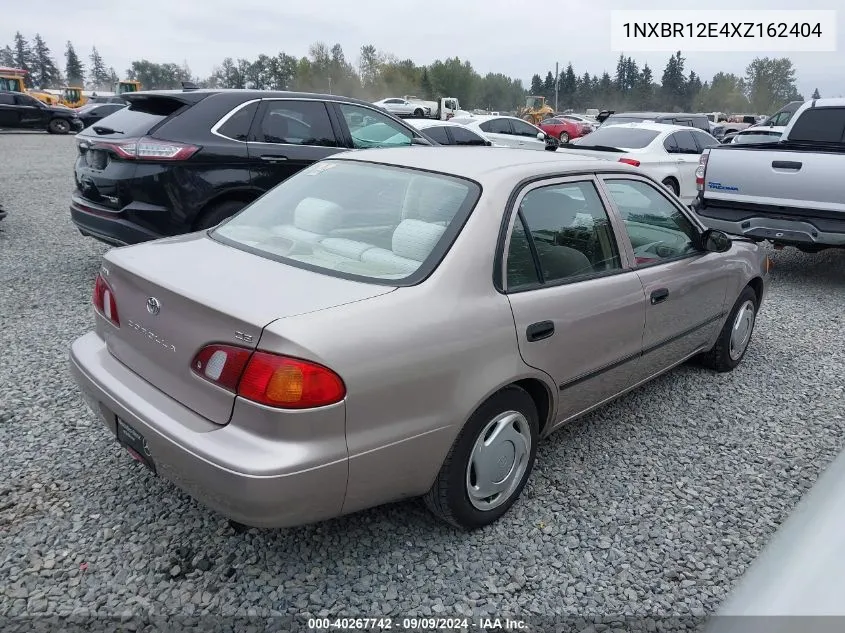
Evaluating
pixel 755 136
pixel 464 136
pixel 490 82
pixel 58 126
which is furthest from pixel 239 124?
pixel 490 82

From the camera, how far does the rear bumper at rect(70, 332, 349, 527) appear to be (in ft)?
6.95

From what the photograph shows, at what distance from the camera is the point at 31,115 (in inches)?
1024

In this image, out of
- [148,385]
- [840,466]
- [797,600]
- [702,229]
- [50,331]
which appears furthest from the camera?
[50,331]

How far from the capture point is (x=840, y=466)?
125 centimetres

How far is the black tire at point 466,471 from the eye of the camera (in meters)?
2.61

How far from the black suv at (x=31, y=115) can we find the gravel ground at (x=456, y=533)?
2593cm

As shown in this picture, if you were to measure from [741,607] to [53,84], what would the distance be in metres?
130

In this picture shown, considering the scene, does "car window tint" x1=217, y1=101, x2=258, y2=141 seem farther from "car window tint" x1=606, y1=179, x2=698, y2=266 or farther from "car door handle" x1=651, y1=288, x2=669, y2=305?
"car door handle" x1=651, y1=288, x2=669, y2=305

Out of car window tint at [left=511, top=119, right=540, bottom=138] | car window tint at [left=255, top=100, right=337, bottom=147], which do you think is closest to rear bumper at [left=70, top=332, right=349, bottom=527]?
car window tint at [left=255, top=100, right=337, bottom=147]

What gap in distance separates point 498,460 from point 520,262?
0.84 meters

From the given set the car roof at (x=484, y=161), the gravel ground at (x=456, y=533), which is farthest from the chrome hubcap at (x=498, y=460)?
the car roof at (x=484, y=161)

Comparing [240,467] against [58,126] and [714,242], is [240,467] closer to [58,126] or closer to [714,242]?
[714,242]

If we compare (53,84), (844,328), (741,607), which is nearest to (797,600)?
(741,607)

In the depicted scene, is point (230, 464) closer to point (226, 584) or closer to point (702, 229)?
point (226, 584)
